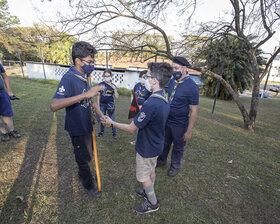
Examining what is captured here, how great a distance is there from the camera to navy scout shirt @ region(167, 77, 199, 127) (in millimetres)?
2695

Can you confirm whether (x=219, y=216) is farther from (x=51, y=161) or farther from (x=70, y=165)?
(x=51, y=161)

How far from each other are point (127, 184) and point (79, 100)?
1.86 metres

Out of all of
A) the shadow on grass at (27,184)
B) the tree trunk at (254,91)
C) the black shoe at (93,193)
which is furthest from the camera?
the tree trunk at (254,91)

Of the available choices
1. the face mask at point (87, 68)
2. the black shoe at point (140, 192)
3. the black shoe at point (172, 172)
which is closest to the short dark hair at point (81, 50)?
the face mask at point (87, 68)

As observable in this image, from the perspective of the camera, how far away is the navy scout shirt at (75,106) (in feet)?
6.06

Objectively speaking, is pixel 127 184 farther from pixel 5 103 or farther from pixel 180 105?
pixel 5 103

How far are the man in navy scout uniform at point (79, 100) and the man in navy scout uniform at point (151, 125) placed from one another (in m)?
0.40

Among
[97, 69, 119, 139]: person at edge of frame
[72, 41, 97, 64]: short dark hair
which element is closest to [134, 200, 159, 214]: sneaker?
[72, 41, 97, 64]: short dark hair

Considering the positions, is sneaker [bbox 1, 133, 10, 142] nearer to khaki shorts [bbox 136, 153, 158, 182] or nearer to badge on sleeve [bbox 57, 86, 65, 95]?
badge on sleeve [bbox 57, 86, 65, 95]

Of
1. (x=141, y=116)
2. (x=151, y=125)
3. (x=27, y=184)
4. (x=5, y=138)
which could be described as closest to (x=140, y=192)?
(x=151, y=125)

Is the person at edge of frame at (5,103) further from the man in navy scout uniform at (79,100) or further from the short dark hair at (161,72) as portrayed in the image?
the short dark hair at (161,72)

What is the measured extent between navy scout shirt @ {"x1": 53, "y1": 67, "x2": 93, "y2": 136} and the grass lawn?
3.95 feet

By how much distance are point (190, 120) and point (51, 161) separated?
3089 millimetres

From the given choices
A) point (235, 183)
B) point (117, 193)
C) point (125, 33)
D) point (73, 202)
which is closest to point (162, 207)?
point (117, 193)
